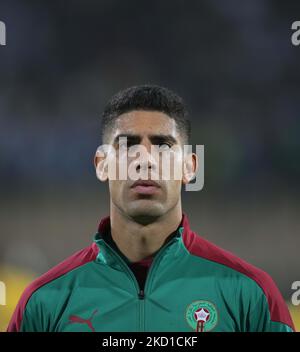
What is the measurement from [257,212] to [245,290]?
0.83 metres

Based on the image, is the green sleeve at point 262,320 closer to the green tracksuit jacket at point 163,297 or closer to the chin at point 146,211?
the green tracksuit jacket at point 163,297

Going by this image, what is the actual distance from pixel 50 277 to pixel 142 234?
52cm

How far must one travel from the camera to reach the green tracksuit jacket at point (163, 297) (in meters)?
2.37

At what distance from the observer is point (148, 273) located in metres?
2.38

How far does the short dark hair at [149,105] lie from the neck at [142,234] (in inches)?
16.4

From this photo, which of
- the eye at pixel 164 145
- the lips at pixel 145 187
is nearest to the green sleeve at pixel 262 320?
the lips at pixel 145 187

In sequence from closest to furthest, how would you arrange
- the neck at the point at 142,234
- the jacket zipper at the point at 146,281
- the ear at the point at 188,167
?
the jacket zipper at the point at 146,281
the neck at the point at 142,234
the ear at the point at 188,167

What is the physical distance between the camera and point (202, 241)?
2.61 m

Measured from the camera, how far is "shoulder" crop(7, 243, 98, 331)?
251 centimetres

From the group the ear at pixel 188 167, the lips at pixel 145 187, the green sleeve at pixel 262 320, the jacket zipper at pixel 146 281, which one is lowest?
the green sleeve at pixel 262 320

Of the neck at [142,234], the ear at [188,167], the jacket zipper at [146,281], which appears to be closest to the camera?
the jacket zipper at [146,281]

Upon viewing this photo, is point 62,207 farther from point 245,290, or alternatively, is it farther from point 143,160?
point 245,290

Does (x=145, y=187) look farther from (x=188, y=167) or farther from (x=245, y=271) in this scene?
(x=245, y=271)
